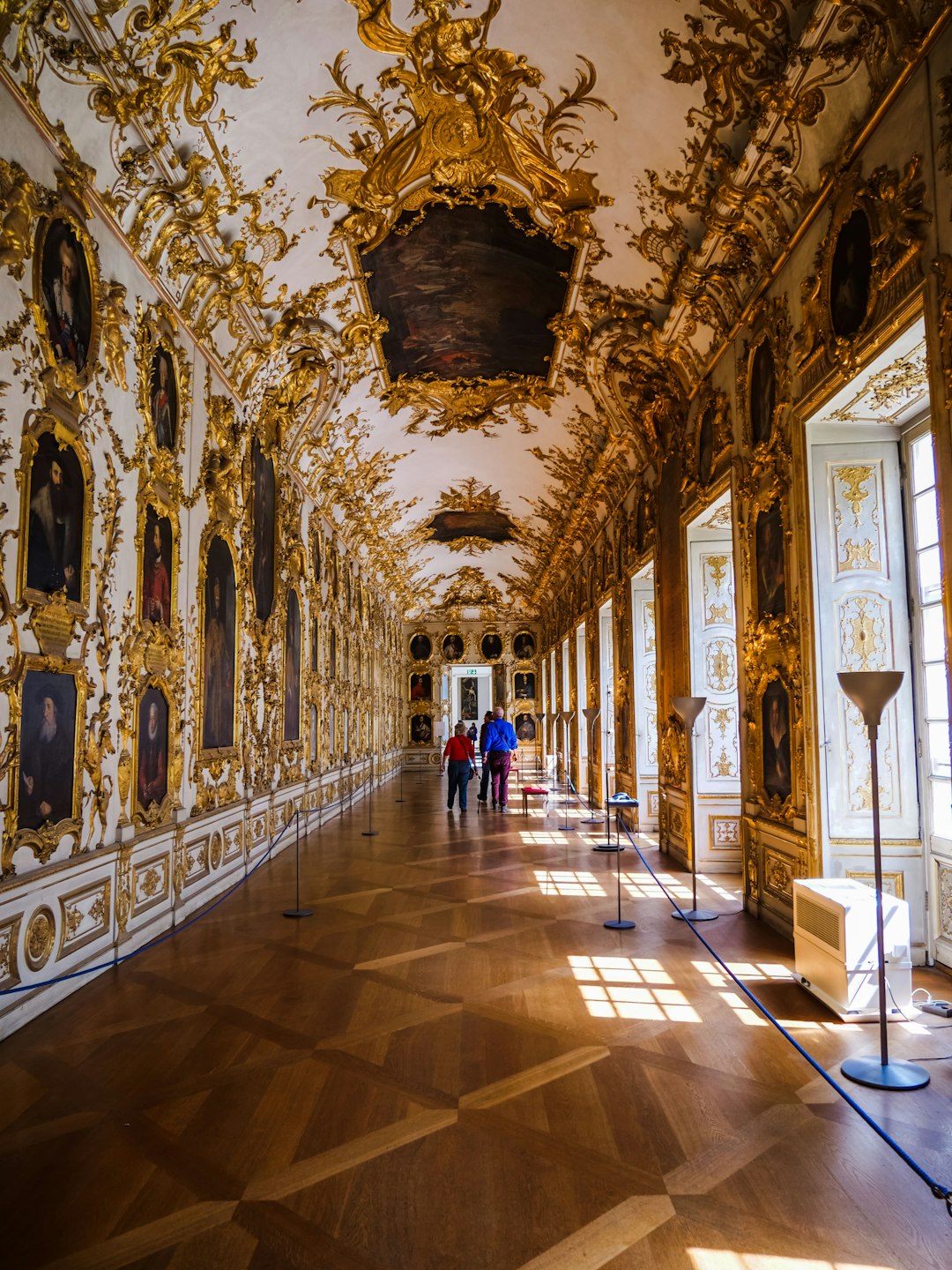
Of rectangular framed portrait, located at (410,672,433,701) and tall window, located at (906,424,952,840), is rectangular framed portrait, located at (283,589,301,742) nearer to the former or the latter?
tall window, located at (906,424,952,840)

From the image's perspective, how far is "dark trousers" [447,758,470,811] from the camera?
1723cm

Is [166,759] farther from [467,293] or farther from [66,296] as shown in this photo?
[467,293]

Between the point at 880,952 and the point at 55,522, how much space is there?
5935 mm

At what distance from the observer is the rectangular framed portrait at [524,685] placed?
36.3 metres

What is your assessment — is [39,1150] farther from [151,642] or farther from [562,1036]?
[151,642]

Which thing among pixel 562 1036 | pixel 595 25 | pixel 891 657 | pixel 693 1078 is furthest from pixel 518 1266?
pixel 595 25

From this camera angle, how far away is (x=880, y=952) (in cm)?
434

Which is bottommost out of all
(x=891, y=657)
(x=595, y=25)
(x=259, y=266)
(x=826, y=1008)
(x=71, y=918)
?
(x=826, y=1008)

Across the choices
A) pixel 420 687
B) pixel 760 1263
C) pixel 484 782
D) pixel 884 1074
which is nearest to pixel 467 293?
pixel 884 1074

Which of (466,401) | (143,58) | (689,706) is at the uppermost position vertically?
(466,401)

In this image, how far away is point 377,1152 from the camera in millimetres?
3451

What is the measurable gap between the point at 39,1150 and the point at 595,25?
833 centimetres

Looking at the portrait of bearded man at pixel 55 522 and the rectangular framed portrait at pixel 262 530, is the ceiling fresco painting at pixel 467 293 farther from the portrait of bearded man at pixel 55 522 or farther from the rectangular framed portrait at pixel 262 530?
the portrait of bearded man at pixel 55 522

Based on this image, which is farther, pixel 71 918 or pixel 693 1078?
pixel 71 918
